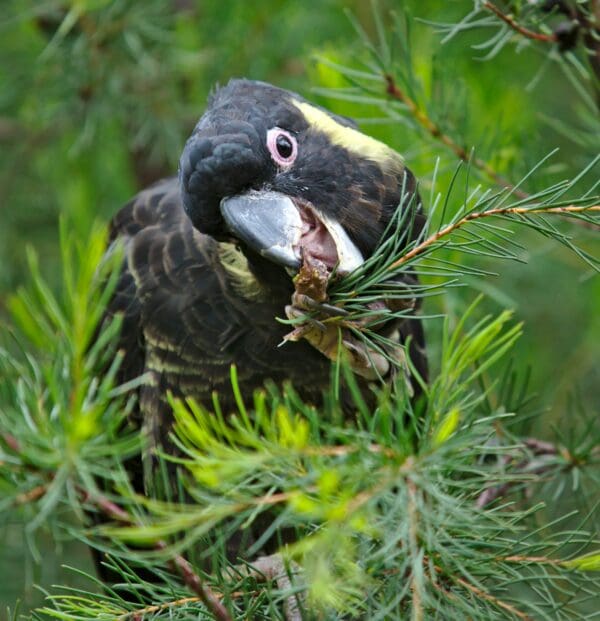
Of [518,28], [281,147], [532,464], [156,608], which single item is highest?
[518,28]

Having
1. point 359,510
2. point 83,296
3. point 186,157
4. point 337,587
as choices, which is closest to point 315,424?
point 359,510

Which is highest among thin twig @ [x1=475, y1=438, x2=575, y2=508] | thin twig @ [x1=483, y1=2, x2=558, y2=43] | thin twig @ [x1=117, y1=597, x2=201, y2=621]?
thin twig @ [x1=483, y1=2, x2=558, y2=43]

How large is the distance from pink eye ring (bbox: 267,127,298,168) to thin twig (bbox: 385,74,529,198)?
36 centimetres

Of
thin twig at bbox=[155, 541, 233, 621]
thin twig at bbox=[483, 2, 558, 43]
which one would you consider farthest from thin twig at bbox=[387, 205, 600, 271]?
thin twig at bbox=[155, 541, 233, 621]

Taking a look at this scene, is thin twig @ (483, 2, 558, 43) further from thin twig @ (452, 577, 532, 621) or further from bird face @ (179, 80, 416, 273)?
thin twig @ (452, 577, 532, 621)

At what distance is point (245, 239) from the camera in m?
2.16

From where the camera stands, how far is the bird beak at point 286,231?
7.01 ft

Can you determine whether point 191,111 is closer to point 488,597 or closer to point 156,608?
point 156,608

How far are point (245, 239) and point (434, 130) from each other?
797 mm

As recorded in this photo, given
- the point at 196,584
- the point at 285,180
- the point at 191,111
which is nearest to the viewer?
the point at 196,584

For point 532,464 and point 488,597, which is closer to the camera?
point 488,597

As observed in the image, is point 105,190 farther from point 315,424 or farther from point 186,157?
point 315,424

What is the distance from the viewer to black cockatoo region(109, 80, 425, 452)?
2258 mm

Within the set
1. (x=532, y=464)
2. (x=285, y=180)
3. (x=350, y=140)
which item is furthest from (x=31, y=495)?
(x=532, y=464)
